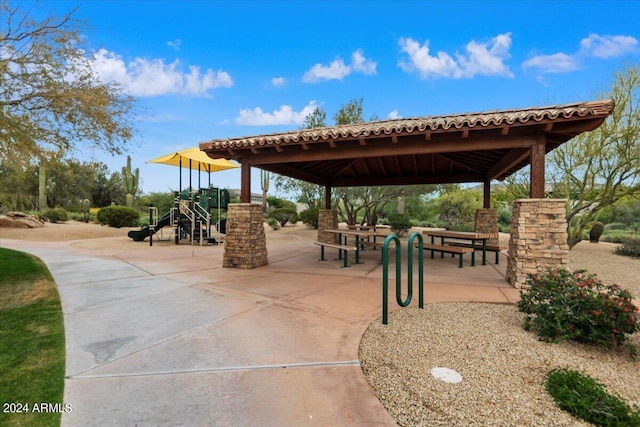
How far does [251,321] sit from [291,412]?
69.9 inches

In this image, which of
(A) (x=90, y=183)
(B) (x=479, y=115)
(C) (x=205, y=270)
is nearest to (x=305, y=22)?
(B) (x=479, y=115)

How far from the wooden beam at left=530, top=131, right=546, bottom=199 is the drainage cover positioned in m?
4.20

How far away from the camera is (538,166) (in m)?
5.42

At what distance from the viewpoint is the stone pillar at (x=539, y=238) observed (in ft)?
17.0

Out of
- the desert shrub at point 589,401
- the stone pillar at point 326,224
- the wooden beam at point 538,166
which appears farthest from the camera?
the stone pillar at point 326,224

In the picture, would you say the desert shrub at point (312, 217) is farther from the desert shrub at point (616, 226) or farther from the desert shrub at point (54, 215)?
the desert shrub at point (616, 226)

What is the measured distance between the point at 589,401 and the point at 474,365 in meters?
0.76

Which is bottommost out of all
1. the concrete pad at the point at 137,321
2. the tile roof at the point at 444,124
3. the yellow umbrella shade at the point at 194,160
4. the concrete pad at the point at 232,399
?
the concrete pad at the point at 232,399

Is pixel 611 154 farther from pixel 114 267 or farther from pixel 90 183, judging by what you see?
pixel 90 183

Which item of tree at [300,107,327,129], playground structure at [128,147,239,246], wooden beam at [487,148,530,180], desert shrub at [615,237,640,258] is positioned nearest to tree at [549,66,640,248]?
desert shrub at [615,237,640,258]

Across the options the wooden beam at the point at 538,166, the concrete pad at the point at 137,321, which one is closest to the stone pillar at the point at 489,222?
the wooden beam at the point at 538,166

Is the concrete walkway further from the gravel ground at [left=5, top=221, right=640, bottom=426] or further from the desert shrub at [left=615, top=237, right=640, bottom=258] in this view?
the desert shrub at [left=615, top=237, right=640, bottom=258]

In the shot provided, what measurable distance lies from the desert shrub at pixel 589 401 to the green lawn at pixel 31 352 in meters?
3.25

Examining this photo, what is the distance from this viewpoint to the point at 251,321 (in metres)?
3.77
